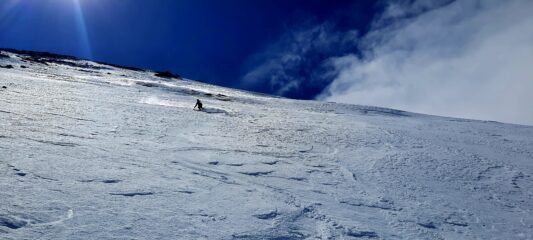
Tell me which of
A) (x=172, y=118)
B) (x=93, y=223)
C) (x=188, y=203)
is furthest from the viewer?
(x=172, y=118)

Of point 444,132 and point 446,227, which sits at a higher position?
point 444,132

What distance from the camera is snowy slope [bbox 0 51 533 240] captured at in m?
4.45

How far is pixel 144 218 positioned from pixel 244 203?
1.29 meters

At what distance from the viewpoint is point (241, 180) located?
6.31 meters

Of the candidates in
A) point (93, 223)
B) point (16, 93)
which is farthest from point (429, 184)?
point (16, 93)

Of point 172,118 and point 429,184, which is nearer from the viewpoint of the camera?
point 429,184

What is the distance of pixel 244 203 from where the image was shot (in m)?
5.28

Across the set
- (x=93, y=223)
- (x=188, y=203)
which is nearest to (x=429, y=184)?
(x=188, y=203)

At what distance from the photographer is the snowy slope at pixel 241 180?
14.6ft

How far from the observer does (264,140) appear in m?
9.66

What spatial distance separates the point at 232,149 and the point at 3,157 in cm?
381

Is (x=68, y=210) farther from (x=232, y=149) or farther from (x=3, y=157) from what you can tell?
(x=232, y=149)

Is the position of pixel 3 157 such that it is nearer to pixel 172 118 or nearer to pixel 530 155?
pixel 172 118

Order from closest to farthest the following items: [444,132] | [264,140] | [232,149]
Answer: [232,149] → [264,140] → [444,132]
